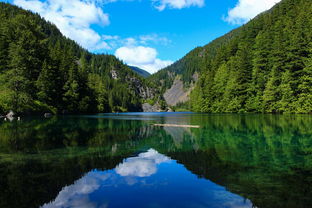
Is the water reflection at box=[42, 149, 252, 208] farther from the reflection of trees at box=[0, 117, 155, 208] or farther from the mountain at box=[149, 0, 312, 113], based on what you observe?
the mountain at box=[149, 0, 312, 113]

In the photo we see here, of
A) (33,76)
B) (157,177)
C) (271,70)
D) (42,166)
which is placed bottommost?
(157,177)

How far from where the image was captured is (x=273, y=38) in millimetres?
71375

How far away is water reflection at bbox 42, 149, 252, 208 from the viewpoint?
7117mm

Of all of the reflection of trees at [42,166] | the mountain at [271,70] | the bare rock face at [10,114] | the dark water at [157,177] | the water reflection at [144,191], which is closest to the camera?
the water reflection at [144,191]

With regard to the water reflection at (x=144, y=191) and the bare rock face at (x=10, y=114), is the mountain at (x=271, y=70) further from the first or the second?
the bare rock face at (x=10, y=114)

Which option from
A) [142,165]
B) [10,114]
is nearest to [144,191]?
[142,165]

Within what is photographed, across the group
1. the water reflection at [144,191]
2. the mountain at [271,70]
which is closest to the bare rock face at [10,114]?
the water reflection at [144,191]

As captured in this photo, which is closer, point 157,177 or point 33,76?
point 157,177

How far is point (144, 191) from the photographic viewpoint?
8211 millimetres

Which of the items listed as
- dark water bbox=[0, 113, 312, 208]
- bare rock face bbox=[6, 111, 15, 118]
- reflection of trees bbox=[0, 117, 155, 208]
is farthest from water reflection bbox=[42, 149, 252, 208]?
bare rock face bbox=[6, 111, 15, 118]

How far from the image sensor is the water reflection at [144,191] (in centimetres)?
712

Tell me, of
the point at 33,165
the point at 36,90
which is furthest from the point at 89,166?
the point at 36,90

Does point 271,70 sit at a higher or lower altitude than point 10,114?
higher

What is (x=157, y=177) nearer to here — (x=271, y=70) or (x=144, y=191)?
(x=144, y=191)
